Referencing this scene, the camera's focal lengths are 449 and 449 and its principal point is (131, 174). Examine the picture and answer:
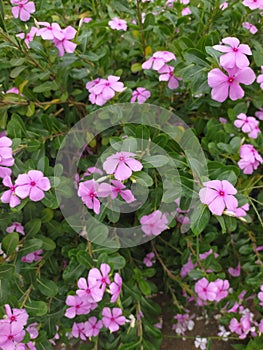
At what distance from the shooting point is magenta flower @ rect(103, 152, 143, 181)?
35.8 inches

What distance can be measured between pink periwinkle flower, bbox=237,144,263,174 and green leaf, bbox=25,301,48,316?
2.23 ft

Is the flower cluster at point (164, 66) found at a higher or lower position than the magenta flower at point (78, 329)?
higher

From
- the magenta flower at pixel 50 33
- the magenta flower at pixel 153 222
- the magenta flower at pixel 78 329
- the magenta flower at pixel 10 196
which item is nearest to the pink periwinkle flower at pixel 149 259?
the magenta flower at pixel 153 222

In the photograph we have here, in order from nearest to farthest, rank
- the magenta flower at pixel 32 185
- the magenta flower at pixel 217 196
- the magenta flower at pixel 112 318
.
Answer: the magenta flower at pixel 217 196 < the magenta flower at pixel 32 185 < the magenta flower at pixel 112 318

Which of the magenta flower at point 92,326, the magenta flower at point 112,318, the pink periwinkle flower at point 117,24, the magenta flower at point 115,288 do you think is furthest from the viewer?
the pink periwinkle flower at point 117,24

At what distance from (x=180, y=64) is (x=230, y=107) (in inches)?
13.8

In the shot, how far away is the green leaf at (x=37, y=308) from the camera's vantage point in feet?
3.89

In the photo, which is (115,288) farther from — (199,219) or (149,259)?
(149,259)

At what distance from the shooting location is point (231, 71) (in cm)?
97

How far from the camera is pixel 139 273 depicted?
4.76ft

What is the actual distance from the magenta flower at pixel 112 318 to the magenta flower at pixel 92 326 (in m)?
0.11

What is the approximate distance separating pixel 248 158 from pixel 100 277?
55 centimetres

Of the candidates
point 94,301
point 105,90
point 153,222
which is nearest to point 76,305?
point 94,301

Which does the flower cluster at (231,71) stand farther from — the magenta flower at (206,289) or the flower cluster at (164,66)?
the magenta flower at (206,289)
